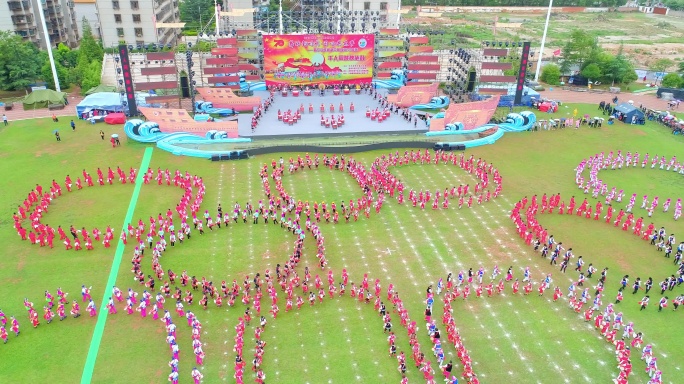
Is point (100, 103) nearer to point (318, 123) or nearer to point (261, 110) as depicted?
point (261, 110)

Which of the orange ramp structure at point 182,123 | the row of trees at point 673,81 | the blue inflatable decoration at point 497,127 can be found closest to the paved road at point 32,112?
the orange ramp structure at point 182,123

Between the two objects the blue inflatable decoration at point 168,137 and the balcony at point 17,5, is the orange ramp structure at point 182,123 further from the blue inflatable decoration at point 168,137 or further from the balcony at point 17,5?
the balcony at point 17,5

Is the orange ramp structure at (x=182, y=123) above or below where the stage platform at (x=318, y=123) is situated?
above

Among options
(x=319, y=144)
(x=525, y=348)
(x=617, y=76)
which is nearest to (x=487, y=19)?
(x=617, y=76)

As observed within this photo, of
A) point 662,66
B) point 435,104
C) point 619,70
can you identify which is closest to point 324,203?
point 435,104

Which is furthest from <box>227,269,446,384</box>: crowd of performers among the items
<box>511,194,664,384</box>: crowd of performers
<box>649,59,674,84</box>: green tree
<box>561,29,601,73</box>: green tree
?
<box>649,59,674,84</box>: green tree

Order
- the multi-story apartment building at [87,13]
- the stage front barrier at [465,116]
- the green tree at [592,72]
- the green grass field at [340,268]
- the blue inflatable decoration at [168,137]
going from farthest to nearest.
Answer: the multi-story apartment building at [87,13] < the green tree at [592,72] < the stage front barrier at [465,116] < the blue inflatable decoration at [168,137] < the green grass field at [340,268]
